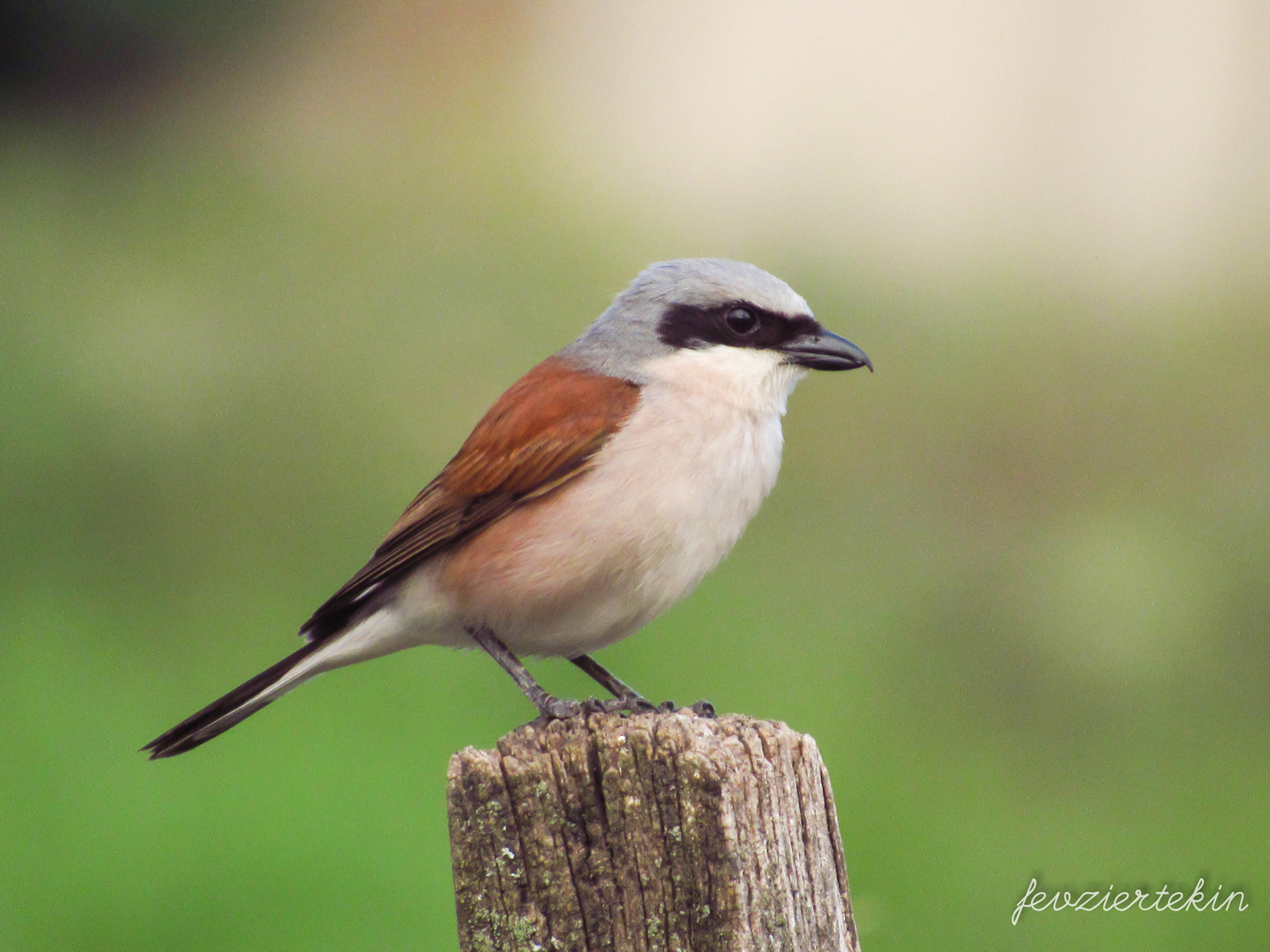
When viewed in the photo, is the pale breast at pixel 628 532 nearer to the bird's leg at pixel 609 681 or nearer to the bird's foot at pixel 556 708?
the bird's leg at pixel 609 681

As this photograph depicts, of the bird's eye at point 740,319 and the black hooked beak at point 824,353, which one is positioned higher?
the bird's eye at point 740,319

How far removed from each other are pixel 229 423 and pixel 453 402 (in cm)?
137

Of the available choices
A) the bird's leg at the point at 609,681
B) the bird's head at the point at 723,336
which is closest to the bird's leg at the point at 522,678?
the bird's leg at the point at 609,681

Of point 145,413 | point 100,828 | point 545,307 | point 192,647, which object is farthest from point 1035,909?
point 145,413

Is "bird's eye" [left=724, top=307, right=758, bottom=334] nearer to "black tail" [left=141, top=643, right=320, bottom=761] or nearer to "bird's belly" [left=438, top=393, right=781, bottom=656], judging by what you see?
"bird's belly" [left=438, top=393, right=781, bottom=656]

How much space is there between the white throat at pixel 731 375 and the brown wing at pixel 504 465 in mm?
127

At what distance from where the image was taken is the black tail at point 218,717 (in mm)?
3346

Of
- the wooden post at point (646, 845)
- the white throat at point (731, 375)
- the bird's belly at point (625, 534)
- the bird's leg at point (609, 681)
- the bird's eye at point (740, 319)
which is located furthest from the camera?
the bird's eye at point (740, 319)

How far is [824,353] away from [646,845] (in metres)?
1.77

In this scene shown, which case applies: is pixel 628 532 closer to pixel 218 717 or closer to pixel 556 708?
pixel 556 708

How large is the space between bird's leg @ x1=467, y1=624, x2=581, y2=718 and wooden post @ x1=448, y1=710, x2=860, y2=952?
651mm

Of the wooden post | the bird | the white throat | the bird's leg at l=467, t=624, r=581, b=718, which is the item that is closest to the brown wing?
the bird

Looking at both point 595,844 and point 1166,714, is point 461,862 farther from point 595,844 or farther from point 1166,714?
point 1166,714

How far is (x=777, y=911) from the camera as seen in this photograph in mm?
2031
